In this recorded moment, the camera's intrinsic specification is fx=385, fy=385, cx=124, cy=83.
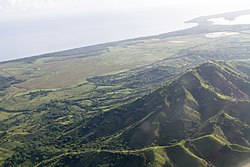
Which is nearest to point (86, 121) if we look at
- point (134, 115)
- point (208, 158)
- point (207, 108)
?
point (134, 115)

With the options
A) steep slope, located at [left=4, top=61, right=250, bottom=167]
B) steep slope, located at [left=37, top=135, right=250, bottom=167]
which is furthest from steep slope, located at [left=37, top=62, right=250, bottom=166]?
steep slope, located at [left=37, top=135, right=250, bottom=167]

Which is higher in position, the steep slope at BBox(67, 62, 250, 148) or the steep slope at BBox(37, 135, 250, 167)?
the steep slope at BBox(67, 62, 250, 148)

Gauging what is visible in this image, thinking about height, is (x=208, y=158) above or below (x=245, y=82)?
below

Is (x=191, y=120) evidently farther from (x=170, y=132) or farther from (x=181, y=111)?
(x=170, y=132)

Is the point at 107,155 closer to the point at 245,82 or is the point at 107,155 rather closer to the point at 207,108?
the point at 207,108

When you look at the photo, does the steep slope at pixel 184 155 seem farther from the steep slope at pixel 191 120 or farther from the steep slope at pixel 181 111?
the steep slope at pixel 181 111

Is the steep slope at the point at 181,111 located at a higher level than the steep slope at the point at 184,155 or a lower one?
higher

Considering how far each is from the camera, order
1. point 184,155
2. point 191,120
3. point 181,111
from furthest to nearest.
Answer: point 181,111 → point 191,120 → point 184,155

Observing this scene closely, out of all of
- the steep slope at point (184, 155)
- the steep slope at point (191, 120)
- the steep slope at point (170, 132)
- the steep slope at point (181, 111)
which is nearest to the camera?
the steep slope at point (184, 155)

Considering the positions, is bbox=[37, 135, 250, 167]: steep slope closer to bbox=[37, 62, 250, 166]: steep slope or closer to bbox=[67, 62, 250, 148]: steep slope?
bbox=[37, 62, 250, 166]: steep slope

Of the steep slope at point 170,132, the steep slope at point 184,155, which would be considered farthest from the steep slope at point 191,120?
the steep slope at point 184,155

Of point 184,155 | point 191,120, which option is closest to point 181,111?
point 191,120
